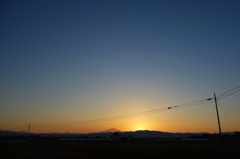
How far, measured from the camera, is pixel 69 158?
43812 mm

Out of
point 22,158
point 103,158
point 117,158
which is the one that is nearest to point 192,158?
point 117,158

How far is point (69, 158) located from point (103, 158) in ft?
21.5

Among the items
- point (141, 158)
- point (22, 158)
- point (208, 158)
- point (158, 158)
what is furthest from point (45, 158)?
point (208, 158)

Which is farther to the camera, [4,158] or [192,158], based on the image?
[192,158]

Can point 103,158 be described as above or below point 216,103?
below

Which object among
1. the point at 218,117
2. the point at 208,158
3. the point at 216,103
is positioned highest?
the point at 216,103

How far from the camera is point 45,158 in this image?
4394cm

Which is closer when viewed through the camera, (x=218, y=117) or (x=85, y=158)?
(x=218, y=117)

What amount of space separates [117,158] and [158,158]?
820 centimetres

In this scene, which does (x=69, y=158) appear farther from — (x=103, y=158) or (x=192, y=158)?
(x=192, y=158)

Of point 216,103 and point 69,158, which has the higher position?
point 216,103

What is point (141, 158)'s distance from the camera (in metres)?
45.2

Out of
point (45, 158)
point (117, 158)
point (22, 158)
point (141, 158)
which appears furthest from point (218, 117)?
point (22, 158)

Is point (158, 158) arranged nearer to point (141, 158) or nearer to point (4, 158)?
point (141, 158)
